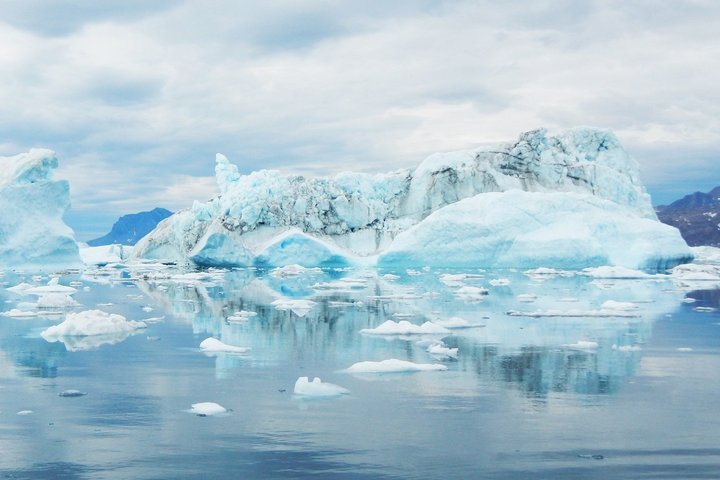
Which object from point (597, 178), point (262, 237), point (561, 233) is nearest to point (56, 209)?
point (262, 237)

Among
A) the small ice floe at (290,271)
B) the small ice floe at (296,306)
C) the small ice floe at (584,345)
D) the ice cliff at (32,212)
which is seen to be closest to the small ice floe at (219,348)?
the small ice floe at (584,345)

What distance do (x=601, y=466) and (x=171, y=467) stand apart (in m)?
2.56

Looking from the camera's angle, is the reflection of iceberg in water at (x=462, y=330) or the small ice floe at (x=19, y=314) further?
the small ice floe at (x=19, y=314)

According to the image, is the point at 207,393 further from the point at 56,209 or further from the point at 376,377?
the point at 56,209

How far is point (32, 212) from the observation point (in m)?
31.7

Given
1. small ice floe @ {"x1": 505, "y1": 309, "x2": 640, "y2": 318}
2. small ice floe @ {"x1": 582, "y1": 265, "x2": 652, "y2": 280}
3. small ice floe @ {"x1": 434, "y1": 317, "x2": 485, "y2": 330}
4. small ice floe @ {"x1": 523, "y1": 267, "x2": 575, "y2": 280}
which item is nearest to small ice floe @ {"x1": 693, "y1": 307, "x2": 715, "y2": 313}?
small ice floe @ {"x1": 505, "y1": 309, "x2": 640, "y2": 318}

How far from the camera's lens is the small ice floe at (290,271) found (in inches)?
1079

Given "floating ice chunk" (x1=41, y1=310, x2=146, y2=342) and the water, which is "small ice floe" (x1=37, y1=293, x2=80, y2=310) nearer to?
the water

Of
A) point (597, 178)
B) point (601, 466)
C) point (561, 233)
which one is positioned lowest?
point (601, 466)

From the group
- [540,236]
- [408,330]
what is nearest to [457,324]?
[408,330]

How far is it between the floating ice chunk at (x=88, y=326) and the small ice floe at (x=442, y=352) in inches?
181

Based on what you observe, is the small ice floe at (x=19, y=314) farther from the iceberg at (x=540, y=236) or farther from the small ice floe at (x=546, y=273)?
the iceberg at (x=540, y=236)

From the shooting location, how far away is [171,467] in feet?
15.3

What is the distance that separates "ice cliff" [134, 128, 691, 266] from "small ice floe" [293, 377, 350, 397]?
22.1 meters
